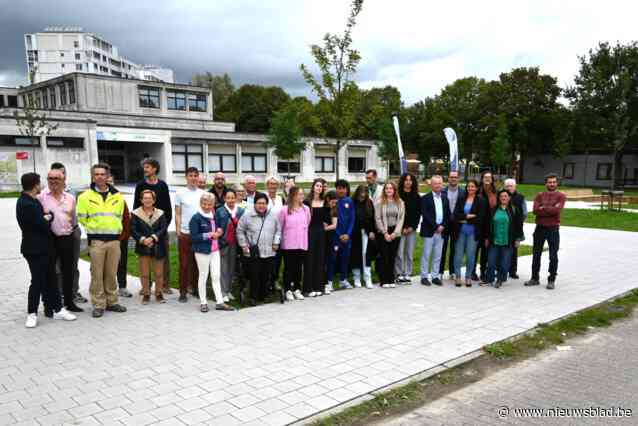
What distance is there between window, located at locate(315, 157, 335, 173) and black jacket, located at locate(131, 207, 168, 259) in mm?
46462

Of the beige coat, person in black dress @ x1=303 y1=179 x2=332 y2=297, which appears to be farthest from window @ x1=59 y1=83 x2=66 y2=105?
the beige coat

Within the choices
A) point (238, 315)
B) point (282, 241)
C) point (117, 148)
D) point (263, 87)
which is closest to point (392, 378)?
point (238, 315)

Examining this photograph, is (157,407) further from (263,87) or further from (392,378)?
(263,87)

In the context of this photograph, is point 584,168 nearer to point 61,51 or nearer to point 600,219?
point 600,219

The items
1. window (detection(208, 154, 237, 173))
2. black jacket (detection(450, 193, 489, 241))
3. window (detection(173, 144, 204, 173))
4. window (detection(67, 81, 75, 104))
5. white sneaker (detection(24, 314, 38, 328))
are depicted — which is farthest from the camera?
window (detection(67, 81, 75, 104))

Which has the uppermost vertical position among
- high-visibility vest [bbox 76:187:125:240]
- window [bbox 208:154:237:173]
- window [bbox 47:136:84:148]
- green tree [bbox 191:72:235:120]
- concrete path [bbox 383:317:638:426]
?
green tree [bbox 191:72:235:120]

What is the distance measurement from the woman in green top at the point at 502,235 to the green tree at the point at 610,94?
3929 cm

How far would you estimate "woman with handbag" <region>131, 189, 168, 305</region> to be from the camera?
6758 millimetres

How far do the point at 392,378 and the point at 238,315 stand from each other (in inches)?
105

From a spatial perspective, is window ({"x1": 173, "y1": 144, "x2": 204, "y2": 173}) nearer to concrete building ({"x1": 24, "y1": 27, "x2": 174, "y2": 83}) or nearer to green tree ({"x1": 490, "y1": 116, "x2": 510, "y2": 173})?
green tree ({"x1": 490, "y1": 116, "x2": 510, "y2": 173})

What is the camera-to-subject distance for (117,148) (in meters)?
44.4

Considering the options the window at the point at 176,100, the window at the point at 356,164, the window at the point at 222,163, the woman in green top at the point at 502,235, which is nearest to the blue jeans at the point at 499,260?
the woman in green top at the point at 502,235

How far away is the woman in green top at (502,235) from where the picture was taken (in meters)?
7.95

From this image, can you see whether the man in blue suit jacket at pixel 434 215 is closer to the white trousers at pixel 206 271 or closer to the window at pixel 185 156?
the white trousers at pixel 206 271
